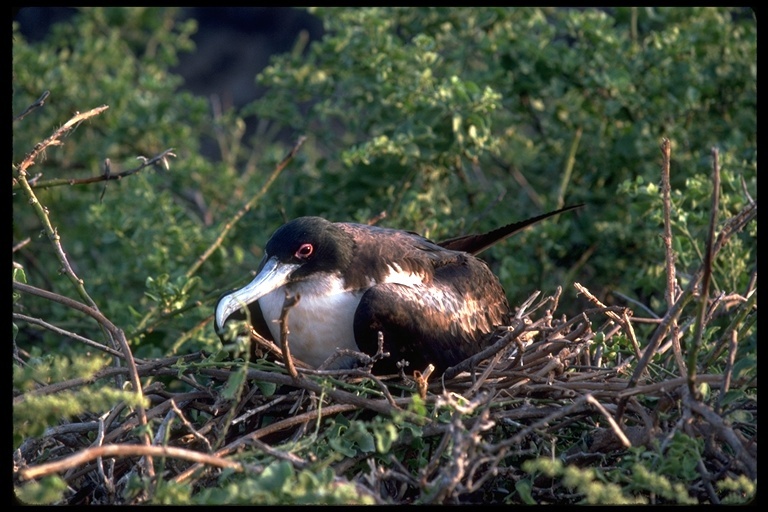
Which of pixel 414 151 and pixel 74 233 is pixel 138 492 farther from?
pixel 74 233

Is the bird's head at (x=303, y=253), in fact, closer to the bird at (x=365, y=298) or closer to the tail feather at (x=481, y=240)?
the bird at (x=365, y=298)

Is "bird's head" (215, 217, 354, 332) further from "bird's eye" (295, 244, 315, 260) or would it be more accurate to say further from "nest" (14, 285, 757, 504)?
"nest" (14, 285, 757, 504)

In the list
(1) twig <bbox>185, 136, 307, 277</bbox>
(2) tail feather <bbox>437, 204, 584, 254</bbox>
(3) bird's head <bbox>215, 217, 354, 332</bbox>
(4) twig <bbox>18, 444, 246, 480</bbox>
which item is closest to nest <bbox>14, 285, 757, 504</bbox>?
(4) twig <bbox>18, 444, 246, 480</bbox>

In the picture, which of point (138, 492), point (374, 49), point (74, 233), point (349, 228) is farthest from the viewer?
point (74, 233)

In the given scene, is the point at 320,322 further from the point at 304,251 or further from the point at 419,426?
the point at 419,426

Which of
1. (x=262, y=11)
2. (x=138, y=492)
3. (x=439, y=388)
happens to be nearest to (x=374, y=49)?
(x=439, y=388)

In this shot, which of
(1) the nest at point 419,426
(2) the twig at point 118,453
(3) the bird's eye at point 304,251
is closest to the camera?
(2) the twig at point 118,453

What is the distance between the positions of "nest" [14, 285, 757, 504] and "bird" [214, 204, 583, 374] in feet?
0.46

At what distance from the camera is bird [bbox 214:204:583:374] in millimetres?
3361

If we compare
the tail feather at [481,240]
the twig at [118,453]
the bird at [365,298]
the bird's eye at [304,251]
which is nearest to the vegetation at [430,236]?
the twig at [118,453]

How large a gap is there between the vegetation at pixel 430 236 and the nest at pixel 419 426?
0.01 meters

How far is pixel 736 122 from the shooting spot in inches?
193

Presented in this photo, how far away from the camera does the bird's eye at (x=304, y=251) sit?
3.58 metres

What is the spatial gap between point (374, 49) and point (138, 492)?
8.57 feet
